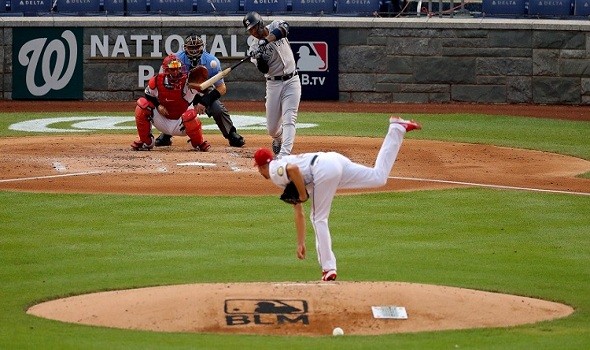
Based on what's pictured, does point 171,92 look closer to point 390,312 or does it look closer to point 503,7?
point 390,312

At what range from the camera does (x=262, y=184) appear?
58.5 feet

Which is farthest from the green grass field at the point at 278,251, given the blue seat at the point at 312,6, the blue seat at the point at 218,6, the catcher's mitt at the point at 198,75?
the blue seat at the point at 218,6

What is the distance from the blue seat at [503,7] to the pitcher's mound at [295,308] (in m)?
18.3

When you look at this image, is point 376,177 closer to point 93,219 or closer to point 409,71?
point 93,219

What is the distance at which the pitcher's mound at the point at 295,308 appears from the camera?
9.82 metres

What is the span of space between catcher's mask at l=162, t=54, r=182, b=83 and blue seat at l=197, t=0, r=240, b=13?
9.50 metres

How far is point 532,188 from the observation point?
58.0 feet

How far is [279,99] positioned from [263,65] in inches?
22.4

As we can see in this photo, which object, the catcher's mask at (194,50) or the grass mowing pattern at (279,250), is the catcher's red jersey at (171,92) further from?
the grass mowing pattern at (279,250)

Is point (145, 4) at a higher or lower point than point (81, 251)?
higher

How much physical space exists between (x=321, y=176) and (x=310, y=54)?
702 inches

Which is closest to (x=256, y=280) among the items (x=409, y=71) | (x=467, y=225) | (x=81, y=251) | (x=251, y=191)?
(x=81, y=251)

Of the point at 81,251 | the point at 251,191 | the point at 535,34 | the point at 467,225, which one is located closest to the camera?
the point at 81,251

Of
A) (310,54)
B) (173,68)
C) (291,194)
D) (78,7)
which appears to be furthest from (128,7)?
(291,194)
